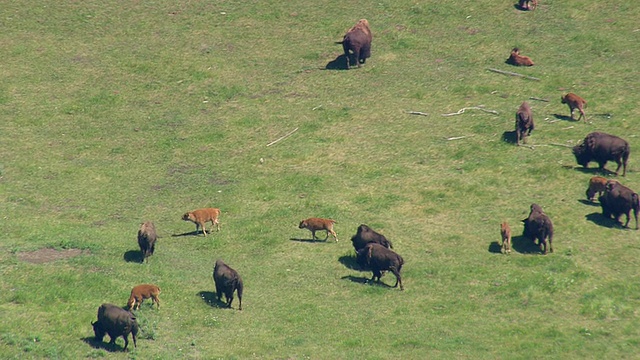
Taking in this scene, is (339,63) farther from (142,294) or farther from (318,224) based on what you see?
(142,294)

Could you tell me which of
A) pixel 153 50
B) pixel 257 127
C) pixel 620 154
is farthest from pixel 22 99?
pixel 620 154

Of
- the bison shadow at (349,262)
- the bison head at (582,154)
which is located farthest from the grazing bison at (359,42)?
the bison shadow at (349,262)

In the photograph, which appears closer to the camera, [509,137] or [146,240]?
[146,240]

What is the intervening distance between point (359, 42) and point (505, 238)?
1774 cm

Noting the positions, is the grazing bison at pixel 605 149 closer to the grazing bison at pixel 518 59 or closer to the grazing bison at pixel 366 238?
the grazing bison at pixel 366 238

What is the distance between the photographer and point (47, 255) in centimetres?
3016

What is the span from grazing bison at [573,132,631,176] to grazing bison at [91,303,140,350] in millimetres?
18652

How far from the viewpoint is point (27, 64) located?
46031mm

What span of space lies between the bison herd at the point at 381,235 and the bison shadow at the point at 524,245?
143 mm

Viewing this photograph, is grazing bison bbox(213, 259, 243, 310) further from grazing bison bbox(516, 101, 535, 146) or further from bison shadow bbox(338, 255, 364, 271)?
grazing bison bbox(516, 101, 535, 146)

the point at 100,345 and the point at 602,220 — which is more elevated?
the point at 602,220

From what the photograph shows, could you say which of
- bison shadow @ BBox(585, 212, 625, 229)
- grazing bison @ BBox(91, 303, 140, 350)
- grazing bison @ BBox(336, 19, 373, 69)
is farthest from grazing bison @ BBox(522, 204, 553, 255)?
grazing bison @ BBox(336, 19, 373, 69)

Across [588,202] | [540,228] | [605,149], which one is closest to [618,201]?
[588,202]

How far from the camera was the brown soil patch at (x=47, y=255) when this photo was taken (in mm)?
29734
